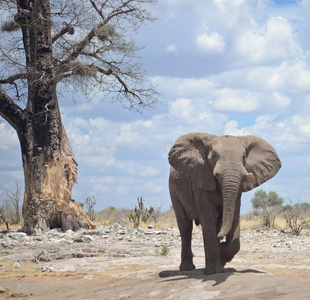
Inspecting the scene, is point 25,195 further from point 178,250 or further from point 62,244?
point 178,250

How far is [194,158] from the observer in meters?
9.54

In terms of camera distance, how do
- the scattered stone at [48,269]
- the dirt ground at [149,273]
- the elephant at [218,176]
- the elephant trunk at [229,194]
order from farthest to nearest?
1. the scattered stone at [48,269]
2. the elephant at [218,176]
3. the elephant trunk at [229,194]
4. the dirt ground at [149,273]

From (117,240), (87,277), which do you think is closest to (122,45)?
(117,240)

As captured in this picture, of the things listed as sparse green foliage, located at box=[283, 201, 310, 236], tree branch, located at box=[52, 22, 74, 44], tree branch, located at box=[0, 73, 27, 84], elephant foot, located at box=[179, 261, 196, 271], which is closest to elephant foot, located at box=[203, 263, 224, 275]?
elephant foot, located at box=[179, 261, 196, 271]

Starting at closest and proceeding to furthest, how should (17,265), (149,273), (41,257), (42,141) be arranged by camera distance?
(149,273) < (17,265) < (41,257) < (42,141)

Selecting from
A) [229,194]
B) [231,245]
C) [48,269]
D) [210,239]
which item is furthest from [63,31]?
[229,194]

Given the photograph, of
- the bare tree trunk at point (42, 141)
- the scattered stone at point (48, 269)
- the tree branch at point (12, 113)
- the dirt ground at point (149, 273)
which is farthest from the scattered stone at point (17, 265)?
the tree branch at point (12, 113)

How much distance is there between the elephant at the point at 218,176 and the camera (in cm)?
848

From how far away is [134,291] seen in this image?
892cm

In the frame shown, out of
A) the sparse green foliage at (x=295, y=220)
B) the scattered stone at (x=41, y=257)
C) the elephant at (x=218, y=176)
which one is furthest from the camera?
the sparse green foliage at (x=295, y=220)

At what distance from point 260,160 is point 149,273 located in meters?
2.94

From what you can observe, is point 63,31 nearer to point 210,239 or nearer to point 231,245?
point 210,239

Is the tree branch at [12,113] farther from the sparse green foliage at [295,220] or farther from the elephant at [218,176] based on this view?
the elephant at [218,176]

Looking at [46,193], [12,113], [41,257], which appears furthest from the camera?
[12,113]
